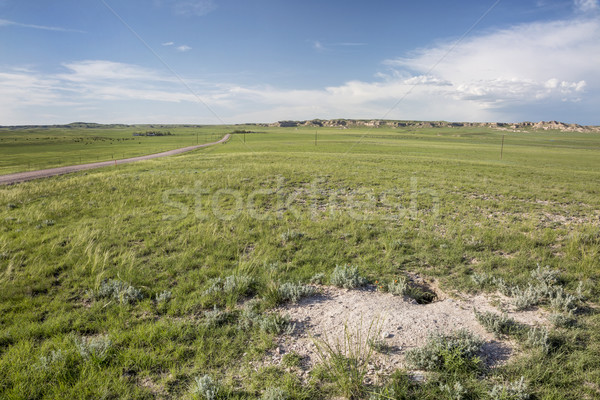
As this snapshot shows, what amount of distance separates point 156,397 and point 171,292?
298cm

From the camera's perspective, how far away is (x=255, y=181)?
65.1ft

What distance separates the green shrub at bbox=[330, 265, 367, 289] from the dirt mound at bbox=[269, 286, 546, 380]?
181 mm

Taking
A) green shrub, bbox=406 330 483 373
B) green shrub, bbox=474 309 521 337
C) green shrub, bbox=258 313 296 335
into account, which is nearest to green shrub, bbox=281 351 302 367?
green shrub, bbox=258 313 296 335

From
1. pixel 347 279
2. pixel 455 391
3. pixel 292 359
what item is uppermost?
pixel 347 279

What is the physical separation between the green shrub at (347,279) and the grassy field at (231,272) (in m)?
0.36

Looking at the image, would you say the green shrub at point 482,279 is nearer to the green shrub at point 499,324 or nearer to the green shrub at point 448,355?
the green shrub at point 499,324

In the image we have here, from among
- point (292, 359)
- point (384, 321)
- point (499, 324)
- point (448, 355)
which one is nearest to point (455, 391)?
point (448, 355)

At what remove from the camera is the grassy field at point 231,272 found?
158 inches

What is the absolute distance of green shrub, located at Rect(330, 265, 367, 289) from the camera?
6.82m

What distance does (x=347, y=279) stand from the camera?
6887 mm

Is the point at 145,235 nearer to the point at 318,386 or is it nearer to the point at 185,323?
the point at 185,323

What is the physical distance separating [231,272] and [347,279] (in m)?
3.28

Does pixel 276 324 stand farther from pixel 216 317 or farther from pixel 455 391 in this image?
pixel 455 391

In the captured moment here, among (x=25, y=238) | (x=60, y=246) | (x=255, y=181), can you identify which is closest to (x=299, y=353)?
(x=60, y=246)
